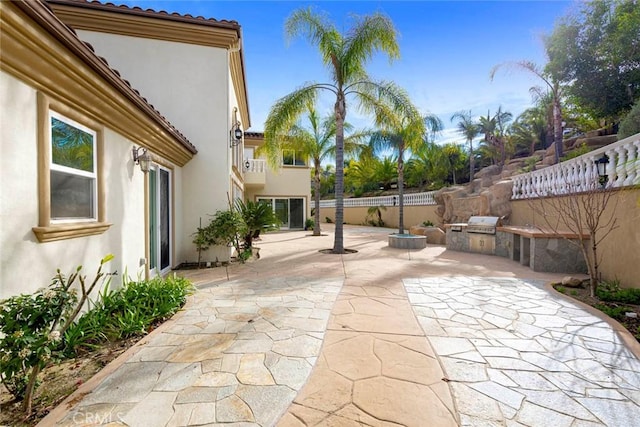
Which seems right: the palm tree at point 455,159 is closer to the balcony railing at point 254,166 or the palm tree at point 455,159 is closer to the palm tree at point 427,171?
the palm tree at point 427,171

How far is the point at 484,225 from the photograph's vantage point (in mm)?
10805

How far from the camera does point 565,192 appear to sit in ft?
26.9

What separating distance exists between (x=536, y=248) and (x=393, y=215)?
16.2 m

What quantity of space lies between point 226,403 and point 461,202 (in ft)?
52.7

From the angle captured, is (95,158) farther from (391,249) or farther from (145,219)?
(391,249)

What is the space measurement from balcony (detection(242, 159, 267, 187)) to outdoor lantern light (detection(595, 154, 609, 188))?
15.4m

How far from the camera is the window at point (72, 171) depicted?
363 centimetres

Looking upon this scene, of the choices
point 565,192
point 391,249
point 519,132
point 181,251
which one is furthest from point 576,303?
point 519,132

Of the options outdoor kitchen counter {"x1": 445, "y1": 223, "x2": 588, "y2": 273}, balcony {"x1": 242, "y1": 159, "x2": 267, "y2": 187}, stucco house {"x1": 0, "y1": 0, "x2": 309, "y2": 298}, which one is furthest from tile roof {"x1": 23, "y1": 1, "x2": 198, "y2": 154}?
balcony {"x1": 242, "y1": 159, "x2": 267, "y2": 187}

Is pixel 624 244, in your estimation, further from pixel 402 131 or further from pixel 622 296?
pixel 402 131

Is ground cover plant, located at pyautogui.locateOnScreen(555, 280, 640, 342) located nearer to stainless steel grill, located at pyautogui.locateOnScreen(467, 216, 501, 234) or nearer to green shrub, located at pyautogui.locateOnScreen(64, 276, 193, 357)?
stainless steel grill, located at pyautogui.locateOnScreen(467, 216, 501, 234)

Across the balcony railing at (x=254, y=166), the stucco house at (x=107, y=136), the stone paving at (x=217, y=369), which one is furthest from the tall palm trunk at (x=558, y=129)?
the stone paving at (x=217, y=369)

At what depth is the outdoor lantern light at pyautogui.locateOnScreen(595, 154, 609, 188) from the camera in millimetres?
6530

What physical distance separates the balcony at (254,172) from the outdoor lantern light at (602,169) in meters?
15.4
